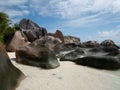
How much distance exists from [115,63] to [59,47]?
7.71 metres

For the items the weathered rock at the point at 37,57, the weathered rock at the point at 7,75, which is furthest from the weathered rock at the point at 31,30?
the weathered rock at the point at 7,75

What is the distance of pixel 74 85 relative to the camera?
5.78 m

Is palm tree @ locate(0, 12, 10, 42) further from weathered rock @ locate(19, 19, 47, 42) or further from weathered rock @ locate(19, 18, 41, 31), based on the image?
weathered rock @ locate(19, 18, 41, 31)

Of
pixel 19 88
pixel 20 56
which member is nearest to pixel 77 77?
pixel 19 88

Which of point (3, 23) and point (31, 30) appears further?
point (31, 30)

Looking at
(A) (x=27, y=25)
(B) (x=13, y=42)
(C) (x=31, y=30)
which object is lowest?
(B) (x=13, y=42)

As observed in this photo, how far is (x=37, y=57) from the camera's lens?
840 centimetres

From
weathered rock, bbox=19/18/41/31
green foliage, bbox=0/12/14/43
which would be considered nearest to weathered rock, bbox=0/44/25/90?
green foliage, bbox=0/12/14/43

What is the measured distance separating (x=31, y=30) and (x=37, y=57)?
1508 cm

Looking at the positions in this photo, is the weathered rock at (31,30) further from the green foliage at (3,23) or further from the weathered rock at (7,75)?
the weathered rock at (7,75)

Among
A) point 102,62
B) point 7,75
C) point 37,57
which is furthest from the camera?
point 102,62

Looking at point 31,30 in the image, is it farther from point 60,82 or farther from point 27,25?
point 60,82

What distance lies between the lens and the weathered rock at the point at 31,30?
22234 millimetres

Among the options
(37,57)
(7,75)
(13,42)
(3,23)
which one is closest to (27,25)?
(3,23)
